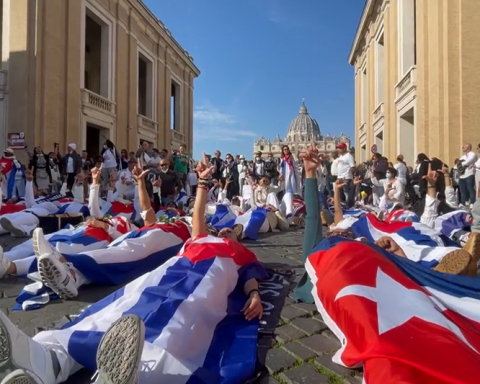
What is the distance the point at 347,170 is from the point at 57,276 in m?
9.85

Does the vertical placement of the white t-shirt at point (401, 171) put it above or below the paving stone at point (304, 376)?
above

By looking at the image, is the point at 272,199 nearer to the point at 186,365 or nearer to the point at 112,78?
the point at 186,365

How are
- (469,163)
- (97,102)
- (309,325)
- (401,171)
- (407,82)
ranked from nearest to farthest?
1. (309,325)
2. (469,163)
3. (401,171)
4. (407,82)
5. (97,102)

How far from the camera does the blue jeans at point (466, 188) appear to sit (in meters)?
11.0

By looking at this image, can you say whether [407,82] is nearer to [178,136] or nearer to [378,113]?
[378,113]

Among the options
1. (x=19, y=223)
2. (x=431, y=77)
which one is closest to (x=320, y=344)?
(x=19, y=223)

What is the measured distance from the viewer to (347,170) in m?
12.0

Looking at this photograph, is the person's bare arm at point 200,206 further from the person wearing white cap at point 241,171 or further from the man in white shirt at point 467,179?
the person wearing white cap at point 241,171

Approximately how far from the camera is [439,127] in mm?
15359

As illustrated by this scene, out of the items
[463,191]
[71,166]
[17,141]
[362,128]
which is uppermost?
[362,128]

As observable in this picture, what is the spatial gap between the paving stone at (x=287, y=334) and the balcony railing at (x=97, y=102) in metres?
18.3

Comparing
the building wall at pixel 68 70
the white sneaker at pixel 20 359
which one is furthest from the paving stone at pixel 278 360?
the building wall at pixel 68 70

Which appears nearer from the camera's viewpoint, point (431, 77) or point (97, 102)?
point (431, 77)

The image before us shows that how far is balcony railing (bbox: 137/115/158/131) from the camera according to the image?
24.9 m
